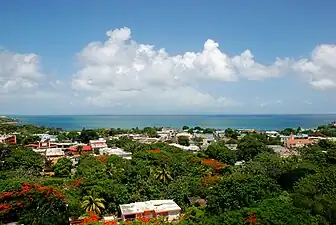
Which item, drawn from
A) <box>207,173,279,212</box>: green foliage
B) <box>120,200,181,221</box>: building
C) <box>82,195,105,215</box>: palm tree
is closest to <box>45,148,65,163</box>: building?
<box>82,195,105,215</box>: palm tree

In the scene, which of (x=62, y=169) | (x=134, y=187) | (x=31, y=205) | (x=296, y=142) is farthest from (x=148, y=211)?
(x=296, y=142)

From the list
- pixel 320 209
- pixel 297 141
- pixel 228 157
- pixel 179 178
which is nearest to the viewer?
pixel 320 209

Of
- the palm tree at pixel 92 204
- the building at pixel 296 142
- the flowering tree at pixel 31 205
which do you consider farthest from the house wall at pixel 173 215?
the building at pixel 296 142

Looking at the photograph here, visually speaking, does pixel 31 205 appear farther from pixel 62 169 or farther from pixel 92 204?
pixel 62 169

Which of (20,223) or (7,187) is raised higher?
(7,187)

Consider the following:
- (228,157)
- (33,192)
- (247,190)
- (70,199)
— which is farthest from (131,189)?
(228,157)

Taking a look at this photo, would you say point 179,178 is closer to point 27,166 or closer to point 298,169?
point 298,169

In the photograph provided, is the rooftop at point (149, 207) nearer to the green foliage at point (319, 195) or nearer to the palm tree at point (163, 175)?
the palm tree at point (163, 175)
